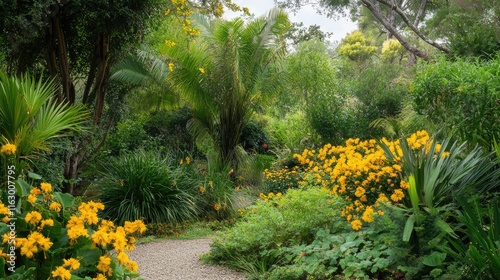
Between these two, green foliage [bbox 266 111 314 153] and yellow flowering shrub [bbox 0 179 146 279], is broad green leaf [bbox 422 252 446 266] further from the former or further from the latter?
green foliage [bbox 266 111 314 153]

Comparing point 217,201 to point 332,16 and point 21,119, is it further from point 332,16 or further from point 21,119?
point 332,16

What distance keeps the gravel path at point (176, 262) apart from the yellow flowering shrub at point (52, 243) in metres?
2.00

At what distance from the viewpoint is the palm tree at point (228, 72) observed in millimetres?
10781

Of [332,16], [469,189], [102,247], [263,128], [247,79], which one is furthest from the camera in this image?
[332,16]

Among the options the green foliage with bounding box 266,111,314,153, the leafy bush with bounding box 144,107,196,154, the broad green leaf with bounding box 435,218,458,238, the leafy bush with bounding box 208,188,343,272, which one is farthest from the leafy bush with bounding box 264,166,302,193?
the broad green leaf with bounding box 435,218,458,238

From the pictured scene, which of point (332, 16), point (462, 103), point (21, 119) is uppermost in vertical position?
point (332, 16)

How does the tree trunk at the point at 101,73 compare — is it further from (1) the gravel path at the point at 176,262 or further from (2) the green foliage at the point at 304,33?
(2) the green foliage at the point at 304,33

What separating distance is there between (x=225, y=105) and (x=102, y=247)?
27.6 ft

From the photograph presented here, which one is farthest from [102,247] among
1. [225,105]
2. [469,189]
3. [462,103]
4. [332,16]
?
[332,16]

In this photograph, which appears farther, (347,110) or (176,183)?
(347,110)

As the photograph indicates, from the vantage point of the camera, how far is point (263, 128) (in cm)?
1591

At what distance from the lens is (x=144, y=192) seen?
25.7ft

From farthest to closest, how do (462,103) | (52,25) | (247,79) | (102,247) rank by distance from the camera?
(247,79) → (52,25) → (462,103) → (102,247)

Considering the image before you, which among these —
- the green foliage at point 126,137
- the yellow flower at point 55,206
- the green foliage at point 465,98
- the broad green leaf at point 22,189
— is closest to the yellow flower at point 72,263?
the yellow flower at point 55,206
